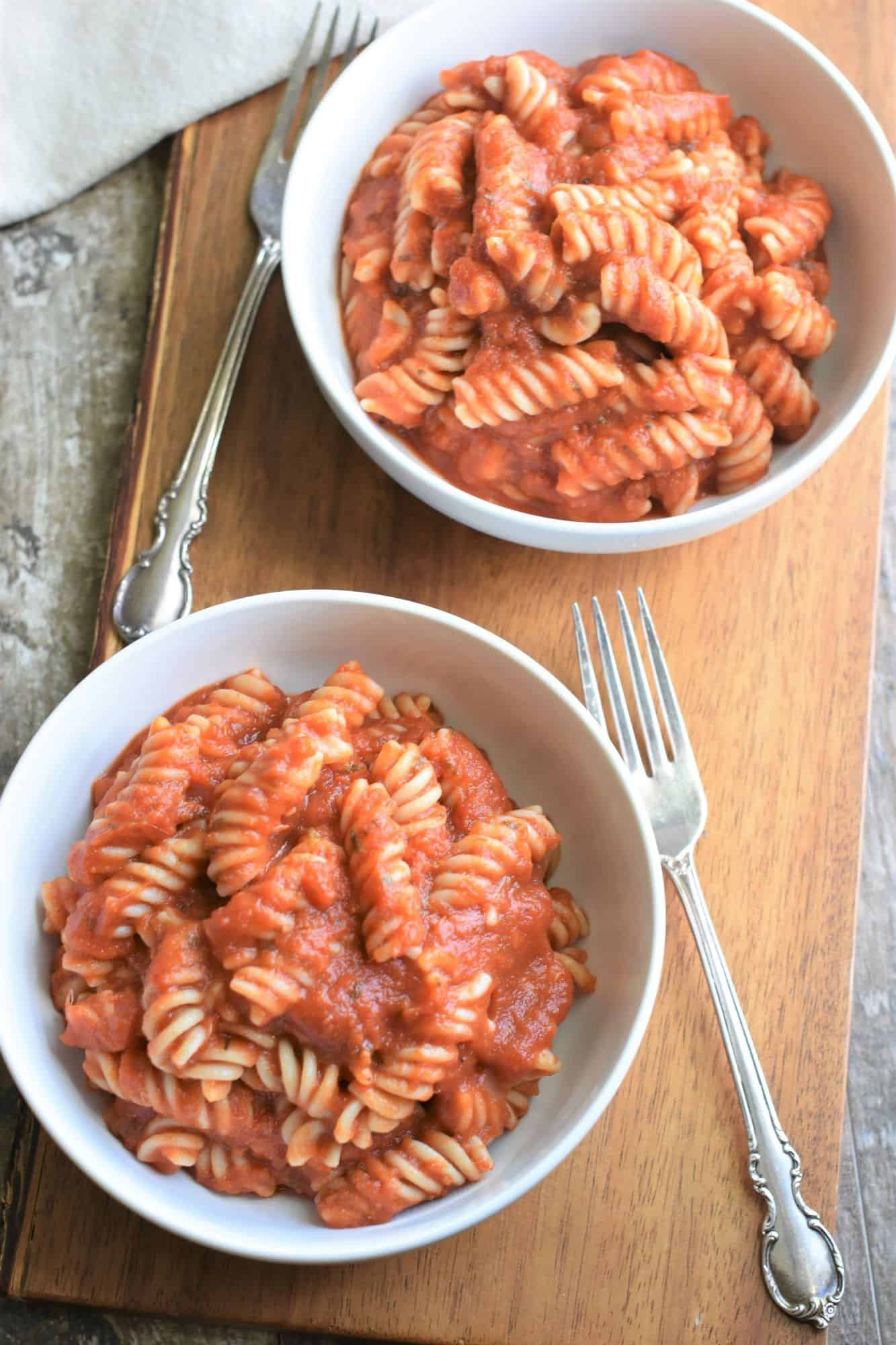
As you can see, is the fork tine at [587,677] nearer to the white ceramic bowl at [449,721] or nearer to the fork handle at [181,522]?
the white ceramic bowl at [449,721]

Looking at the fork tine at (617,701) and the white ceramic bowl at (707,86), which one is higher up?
the white ceramic bowl at (707,86)

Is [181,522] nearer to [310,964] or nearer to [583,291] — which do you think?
[583,291]

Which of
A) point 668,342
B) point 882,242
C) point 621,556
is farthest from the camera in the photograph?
point 621,556

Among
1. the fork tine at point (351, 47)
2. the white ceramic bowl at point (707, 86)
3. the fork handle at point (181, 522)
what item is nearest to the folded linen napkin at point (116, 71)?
the fork tine at point (351, 47)

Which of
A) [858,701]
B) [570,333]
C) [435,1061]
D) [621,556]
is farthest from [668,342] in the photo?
[435,1061]

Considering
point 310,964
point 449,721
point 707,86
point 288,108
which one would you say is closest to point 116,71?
point 288,108

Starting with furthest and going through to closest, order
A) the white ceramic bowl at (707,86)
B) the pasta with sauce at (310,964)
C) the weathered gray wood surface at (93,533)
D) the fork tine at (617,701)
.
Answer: the weathered gray wood surface at (93,533), the fork tine at (617,701), the white ceramic bowl at (707,86), the pasta with sauce at (310,964)

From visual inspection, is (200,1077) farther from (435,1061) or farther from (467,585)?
(467,585)
